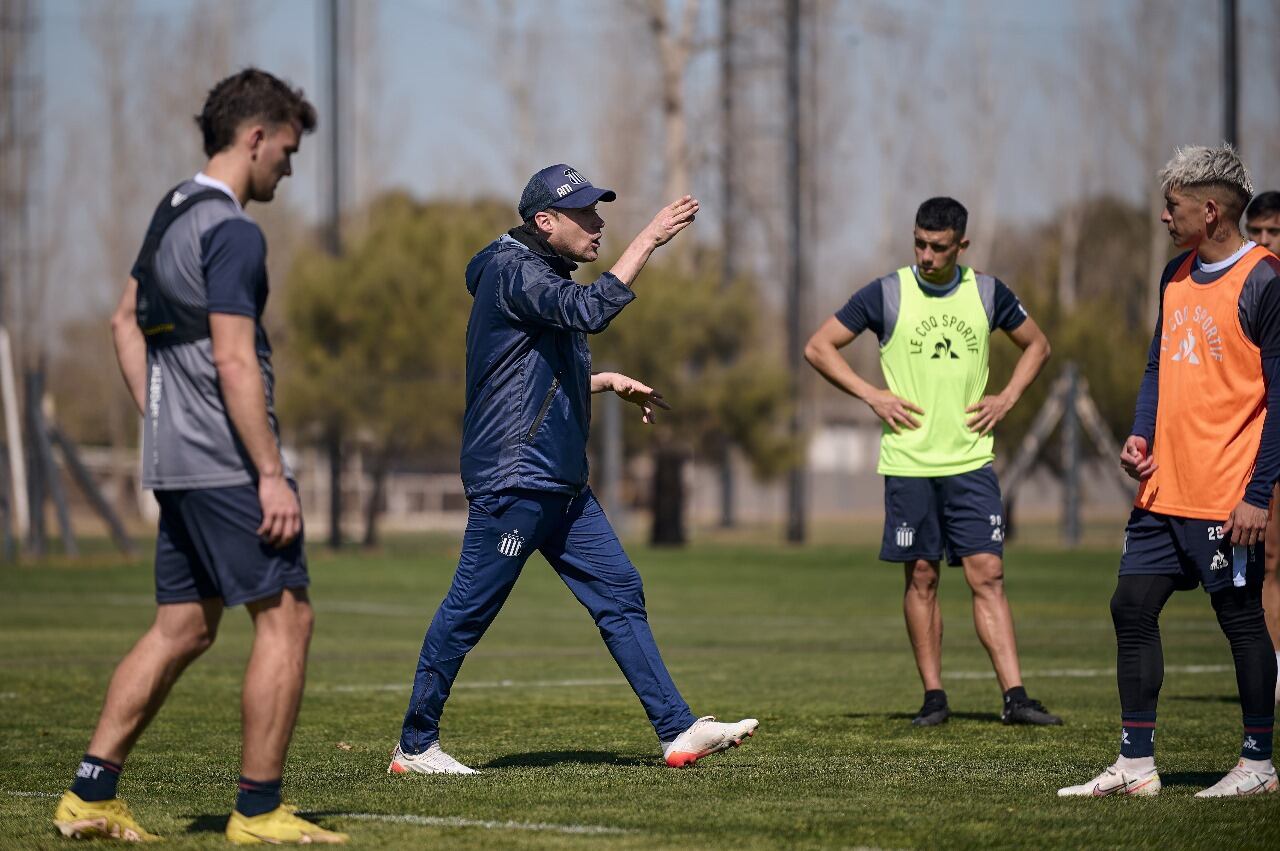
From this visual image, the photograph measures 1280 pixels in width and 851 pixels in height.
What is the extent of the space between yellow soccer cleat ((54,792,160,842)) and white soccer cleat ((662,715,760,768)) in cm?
221

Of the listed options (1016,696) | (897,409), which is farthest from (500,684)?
(1016,696)

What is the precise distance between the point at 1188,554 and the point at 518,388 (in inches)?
99.3

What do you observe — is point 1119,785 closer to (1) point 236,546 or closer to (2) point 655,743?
(2) point 655,743

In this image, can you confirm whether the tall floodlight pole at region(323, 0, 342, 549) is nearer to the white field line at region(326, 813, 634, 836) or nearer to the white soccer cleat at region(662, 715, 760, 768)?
the white soccer cleat at region(662, 715, 760, 768)

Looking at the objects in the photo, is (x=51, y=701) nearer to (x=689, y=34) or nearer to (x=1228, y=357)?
(x=1228, y=357)

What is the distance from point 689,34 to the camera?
38.7 metres

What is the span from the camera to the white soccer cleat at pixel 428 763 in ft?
23.7

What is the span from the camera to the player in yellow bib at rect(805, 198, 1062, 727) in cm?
911

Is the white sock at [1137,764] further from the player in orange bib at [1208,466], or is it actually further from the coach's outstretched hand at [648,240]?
the coach's outstretched hand at [648,240]

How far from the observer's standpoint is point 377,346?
34562 mm

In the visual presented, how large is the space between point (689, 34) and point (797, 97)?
223 inches

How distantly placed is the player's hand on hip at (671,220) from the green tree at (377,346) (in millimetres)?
27301

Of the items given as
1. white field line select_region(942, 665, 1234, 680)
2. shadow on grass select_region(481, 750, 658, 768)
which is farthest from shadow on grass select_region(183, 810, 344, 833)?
white field line select_region(942, 665, 1234, 680)

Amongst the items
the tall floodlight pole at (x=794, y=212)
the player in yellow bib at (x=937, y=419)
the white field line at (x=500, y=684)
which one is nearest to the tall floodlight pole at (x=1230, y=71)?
the tall floodlight pole at (x=794, y=212)
